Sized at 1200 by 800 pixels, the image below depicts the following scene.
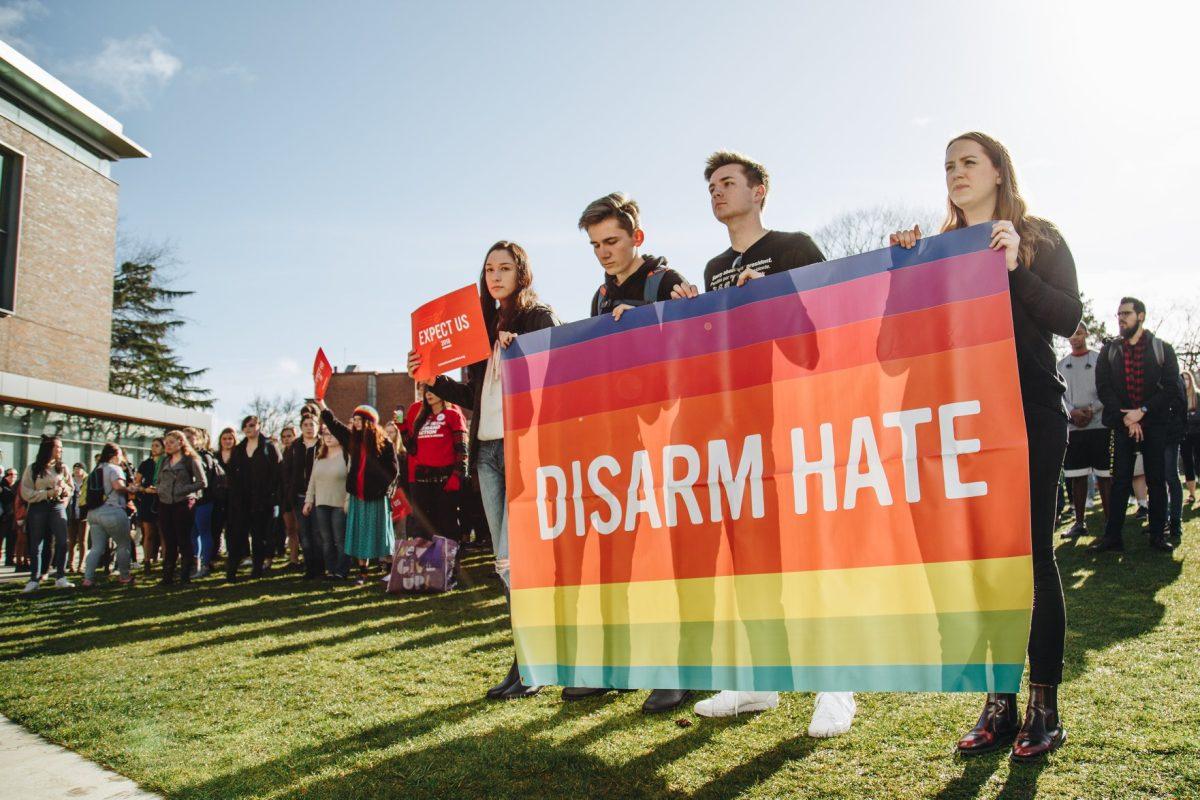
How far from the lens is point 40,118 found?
2061 centimetres

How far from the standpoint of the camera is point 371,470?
9.41 meters

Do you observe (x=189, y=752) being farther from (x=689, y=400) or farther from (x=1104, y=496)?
(x=1104, y=496)

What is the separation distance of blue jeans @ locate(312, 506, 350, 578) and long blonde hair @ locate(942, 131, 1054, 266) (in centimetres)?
842

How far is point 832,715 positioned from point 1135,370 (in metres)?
5.63

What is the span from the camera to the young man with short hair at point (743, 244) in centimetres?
331

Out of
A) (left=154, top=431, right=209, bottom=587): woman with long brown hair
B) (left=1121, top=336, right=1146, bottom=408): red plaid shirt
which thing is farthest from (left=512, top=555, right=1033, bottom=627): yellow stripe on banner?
(left=154, top=431, right=209, bottom=587): woman with long brown hair

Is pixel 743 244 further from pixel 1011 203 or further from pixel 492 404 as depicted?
pixel 492 404

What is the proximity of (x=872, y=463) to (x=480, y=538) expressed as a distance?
9.28 metres

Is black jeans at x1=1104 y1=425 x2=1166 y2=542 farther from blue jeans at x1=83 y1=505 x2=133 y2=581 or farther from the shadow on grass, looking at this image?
blue jeans at x1=83 y1=505 x2=133 y2=581

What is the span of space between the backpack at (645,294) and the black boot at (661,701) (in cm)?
175

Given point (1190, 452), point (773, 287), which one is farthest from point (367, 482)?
point (1190, 452)

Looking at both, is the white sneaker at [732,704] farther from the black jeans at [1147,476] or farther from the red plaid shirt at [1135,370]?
the red plaid shirt at [1135,370]

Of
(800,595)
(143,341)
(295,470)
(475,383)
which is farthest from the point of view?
(143,341)

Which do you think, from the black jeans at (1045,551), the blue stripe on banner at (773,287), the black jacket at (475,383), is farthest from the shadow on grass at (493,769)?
the blue stripe on banner at (773,287)
